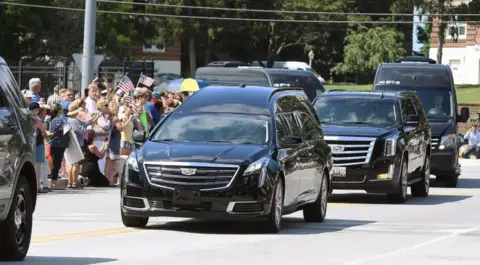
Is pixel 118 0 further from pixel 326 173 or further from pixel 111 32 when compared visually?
pixel 326 173

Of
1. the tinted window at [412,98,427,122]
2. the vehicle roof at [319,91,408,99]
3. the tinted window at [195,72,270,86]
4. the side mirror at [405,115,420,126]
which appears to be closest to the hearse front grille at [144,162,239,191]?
the side mirror at [405,115,420,126]

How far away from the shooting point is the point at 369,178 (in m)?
24.8

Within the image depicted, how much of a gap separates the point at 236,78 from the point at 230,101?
18729 millimetres

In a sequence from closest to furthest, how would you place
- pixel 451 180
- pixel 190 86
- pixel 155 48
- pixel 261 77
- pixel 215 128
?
pixel 215 128, pixel 451 180, pixel 190 86, pixel 261 77, pixel 155 48

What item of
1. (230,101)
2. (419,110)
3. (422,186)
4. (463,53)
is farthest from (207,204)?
(463,53)

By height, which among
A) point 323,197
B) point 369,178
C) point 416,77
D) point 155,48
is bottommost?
point 155,48

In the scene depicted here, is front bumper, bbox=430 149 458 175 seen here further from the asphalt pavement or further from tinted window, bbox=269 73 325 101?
tinted window, bbox=269 73 325 101

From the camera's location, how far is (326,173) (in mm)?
20672

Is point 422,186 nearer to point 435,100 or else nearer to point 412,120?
point 412,120

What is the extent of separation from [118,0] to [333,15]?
75.7ft

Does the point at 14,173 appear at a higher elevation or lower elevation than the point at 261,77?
higher

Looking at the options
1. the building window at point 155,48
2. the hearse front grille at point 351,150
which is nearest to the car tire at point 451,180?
the hearse front grille at point 351,150

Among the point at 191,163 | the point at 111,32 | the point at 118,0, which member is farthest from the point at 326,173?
the point at 118,0

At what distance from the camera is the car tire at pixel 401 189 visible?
2520 centimetres
